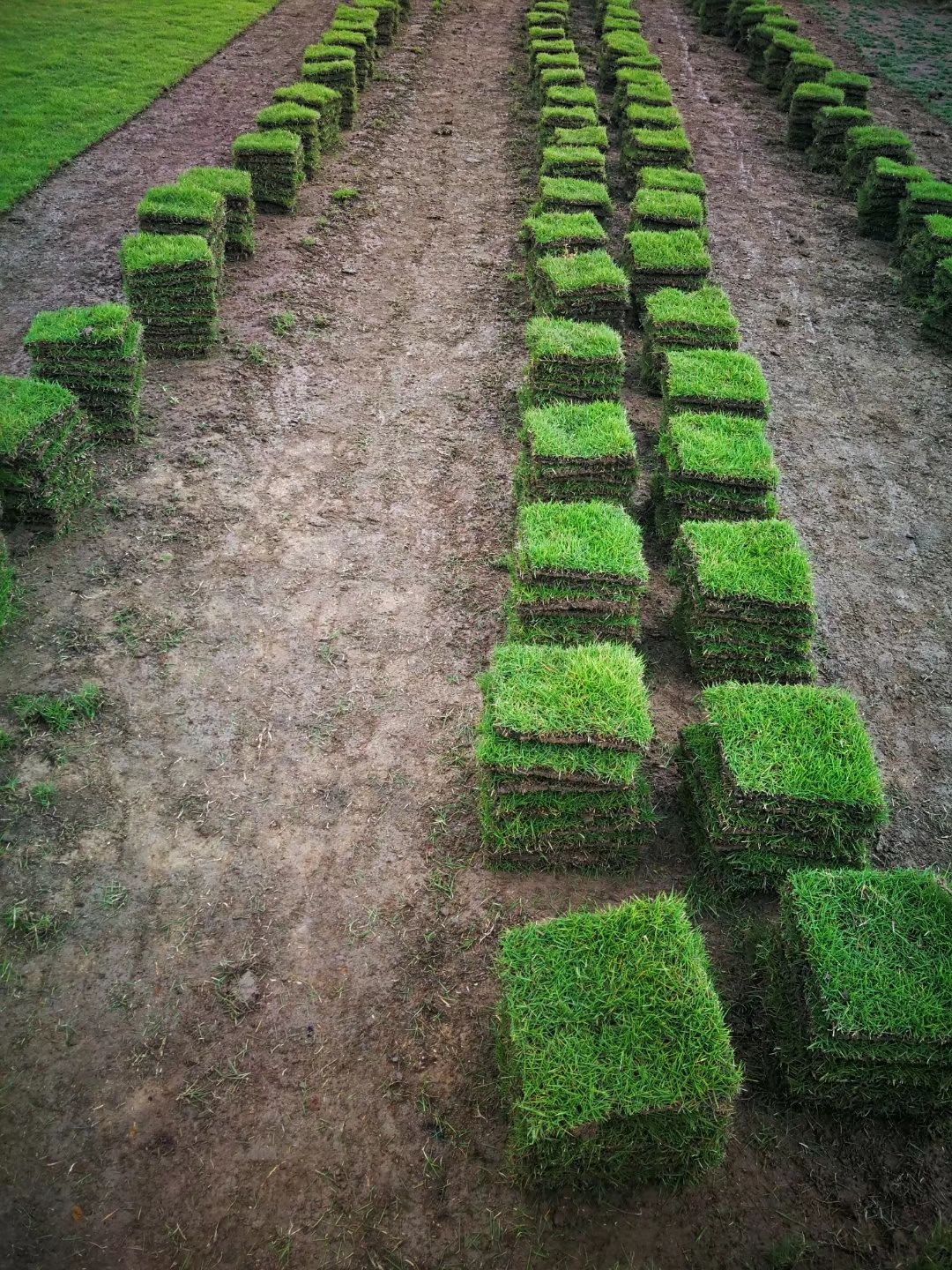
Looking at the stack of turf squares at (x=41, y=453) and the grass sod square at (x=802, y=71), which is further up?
the grass sod square at (x=802, y=71)

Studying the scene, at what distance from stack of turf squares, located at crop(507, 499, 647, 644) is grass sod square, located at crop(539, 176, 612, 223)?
7.97 meters

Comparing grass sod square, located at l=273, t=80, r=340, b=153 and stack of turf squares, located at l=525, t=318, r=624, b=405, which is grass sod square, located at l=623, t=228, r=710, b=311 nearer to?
stack of turf squares, located at l=525, t=318, r=624, b=405

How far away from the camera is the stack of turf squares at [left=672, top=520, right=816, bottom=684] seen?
23.6ft

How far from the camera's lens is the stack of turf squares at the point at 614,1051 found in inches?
175

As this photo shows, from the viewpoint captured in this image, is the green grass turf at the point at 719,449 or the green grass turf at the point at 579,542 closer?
the green grass turf at the point at 579,542

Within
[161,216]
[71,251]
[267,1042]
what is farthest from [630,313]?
[267,1042]

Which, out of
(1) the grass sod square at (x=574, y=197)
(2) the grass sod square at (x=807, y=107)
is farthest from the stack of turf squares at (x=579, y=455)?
(2) the grass sod square at (x=807, y=107)

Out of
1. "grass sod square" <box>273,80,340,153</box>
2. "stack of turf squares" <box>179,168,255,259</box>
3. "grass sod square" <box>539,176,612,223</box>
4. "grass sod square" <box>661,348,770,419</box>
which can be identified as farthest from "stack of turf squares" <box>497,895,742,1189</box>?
"grass sod square" <box>273,80,340,153</box>

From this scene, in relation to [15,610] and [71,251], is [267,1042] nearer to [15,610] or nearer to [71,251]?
[15,610]

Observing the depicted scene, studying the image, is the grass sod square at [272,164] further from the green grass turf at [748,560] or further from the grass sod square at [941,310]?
the green grass turf at [748,560]

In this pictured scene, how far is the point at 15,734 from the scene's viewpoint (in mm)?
7016

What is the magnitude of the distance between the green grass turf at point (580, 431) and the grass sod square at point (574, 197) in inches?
224

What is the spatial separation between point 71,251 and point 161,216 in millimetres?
2851

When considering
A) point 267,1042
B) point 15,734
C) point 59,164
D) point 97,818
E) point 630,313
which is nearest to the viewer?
point 267,1042
